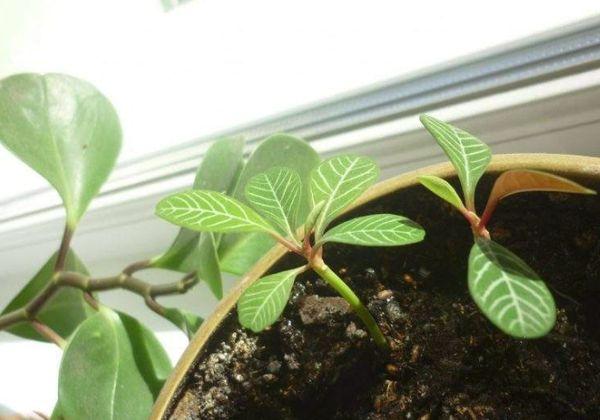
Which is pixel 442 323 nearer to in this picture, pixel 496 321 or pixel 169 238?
pixel 496 321

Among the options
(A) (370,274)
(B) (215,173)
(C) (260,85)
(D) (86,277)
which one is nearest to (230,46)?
(C) (260,85)

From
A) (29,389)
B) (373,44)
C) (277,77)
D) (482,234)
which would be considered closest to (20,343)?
(29,389)

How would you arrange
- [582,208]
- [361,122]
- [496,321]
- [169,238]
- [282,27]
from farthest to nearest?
[169,238] → [282,27] → [361,122] → [582,208] → [496,321]

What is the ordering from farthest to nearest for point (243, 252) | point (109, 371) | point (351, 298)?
1. point (243, 252)
2. point (109, 371)
3. point (351, 298)

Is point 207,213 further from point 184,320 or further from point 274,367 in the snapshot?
point 184,320

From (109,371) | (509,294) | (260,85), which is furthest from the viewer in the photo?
(260,85)

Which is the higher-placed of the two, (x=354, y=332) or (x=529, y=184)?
(x=529, y=184)

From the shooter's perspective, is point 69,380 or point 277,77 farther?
point 277,77

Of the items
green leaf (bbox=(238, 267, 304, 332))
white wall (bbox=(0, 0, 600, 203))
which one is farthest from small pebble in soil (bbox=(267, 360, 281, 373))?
white wall (bbox=(0, 0, 600, 203))
